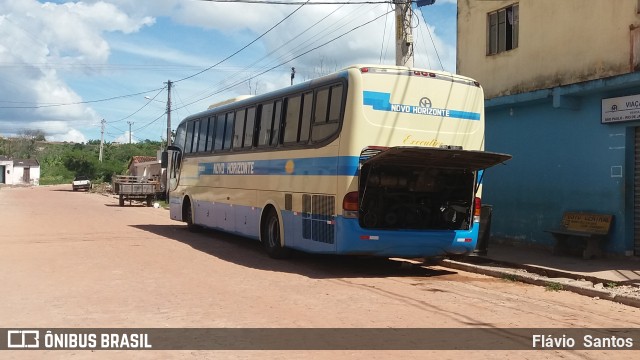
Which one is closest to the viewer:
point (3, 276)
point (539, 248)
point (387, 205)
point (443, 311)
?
point (443, 311)

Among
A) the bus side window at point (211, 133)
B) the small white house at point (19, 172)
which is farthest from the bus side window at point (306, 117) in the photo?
the small white house at point (19, 172)

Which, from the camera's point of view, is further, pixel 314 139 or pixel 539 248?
pixel 539 248

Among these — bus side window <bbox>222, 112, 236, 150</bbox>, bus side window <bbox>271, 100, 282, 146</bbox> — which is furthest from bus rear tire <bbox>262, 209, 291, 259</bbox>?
bus side window <bbox>222, 112, 236, 150</bbox>

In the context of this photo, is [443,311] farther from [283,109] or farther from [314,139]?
[283,109]

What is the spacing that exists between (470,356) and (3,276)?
7786 mm

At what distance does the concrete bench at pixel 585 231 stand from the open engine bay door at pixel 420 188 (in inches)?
107

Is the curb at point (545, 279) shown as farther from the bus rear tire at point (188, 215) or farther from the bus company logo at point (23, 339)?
the bus rear tire at point (188, 215)

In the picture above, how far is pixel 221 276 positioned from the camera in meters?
9.86

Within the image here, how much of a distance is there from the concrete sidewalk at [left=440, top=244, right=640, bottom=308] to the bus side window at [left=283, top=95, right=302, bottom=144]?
4114mm

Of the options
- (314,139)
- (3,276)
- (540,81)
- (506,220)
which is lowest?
(3,276)

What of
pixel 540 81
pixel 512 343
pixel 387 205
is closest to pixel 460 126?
pixel 387 205

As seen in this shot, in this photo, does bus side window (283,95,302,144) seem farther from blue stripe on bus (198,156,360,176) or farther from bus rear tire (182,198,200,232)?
bus rear tire (182,198,200,232)

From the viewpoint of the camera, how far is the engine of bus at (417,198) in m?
10.1

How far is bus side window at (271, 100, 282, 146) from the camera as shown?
11.9 meters
